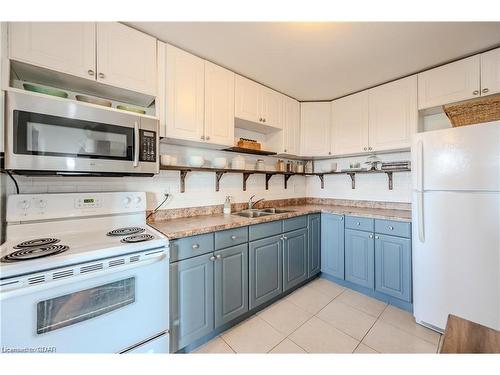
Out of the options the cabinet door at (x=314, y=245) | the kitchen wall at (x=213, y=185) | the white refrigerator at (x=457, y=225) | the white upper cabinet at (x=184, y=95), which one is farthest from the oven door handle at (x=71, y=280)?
the white refrigerator at (x=457, y=225)

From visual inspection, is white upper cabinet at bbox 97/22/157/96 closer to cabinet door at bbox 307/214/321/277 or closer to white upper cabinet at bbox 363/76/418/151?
cabinet door at bbox 307/214/321/277

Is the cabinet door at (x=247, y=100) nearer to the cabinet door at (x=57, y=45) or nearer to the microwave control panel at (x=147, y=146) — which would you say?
the microwave control panel at (x=147, y=146)

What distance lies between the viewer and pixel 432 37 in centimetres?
158

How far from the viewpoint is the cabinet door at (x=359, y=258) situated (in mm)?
2143

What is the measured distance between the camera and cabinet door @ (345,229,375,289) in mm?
2143

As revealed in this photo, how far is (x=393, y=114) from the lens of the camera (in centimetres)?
224

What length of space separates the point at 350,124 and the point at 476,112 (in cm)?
114

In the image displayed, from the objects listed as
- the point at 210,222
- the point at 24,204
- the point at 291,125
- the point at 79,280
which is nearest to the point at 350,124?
the point at 291,125

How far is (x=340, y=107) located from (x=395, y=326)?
2.40 m

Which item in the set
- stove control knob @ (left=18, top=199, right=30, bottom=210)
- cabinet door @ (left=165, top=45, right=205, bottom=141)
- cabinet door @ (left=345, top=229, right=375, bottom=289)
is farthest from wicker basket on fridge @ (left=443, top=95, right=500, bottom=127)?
stove control knob @ (left=18, top=199, right=30, bottom=210)

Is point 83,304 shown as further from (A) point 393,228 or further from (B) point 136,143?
(A) point 393,228
